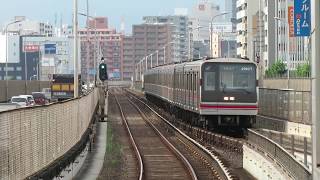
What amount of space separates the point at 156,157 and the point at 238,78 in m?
7.38

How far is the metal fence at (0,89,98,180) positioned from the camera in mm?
13164

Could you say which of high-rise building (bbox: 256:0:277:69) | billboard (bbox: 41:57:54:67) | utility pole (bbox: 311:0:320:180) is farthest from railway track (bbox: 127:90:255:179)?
billboard (bbox: 41:57:54:67)

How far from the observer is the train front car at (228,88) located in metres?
34.1

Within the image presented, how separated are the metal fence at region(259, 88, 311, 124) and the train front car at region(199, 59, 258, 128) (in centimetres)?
216

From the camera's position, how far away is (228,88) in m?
34.3

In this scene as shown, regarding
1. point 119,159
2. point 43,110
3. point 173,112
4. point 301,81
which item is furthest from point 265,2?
point 43,110

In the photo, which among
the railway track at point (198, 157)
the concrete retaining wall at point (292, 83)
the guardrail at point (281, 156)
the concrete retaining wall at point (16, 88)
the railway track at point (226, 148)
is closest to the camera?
the guardrail at point (281, 156)

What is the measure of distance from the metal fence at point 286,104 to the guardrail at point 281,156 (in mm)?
11518

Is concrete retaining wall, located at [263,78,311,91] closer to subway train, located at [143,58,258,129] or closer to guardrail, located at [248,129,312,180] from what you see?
subway train, located at [143,58,258,129]

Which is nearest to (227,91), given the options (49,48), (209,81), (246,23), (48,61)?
(209,81)

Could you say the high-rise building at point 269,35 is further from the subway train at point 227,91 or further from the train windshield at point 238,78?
the train windshield at point 238,78

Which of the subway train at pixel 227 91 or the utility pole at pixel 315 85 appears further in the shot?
the subway train at pixel 227 91

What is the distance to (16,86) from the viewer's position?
9012 centimetres

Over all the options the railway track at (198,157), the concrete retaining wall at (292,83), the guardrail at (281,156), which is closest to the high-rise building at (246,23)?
the concrete retaining wall at (292,83)
